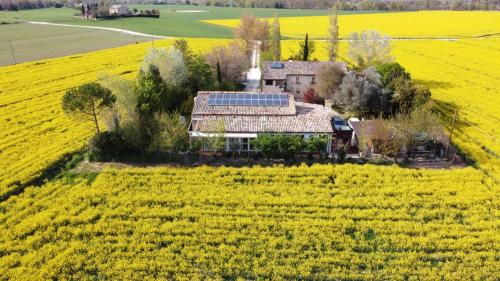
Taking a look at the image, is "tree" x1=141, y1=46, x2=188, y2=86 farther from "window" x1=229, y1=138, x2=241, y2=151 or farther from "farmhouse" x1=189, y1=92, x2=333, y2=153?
"window" x1=229, y1=138, x2=241, y2=151

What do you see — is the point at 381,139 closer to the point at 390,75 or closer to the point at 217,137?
the point at 390,75

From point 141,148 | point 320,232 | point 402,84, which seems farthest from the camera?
point 402,84

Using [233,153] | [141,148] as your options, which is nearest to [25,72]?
[141,148]

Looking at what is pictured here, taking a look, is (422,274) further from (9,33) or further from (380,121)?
(9,33)

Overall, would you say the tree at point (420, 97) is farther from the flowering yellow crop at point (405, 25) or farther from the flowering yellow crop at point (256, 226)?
the flowering yellow crop at point (405, 25)

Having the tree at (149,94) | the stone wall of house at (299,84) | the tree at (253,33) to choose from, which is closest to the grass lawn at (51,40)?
the tree at (253,33)
